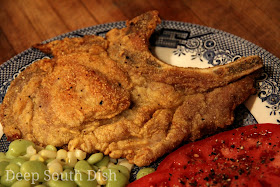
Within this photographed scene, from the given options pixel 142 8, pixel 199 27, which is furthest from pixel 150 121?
pixel 142 8

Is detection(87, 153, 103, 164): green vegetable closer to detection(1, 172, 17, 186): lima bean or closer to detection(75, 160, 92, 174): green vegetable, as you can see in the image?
detection(75, 160, 92, 174): green vegetable

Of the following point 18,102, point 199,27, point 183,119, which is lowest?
point 183,119

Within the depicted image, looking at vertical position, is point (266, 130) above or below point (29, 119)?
below

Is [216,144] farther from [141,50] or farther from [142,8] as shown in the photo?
[142,8]

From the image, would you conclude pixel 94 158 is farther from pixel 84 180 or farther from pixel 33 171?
pixel 33 171

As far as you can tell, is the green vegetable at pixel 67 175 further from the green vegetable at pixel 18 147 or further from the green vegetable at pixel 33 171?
the green vegetable at pixel 18 147

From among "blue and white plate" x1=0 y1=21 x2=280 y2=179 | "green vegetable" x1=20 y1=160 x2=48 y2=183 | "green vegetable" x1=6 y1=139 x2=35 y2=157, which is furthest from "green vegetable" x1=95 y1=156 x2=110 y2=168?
"blue and white plate" x1=0 y1=21 x2=280 y2=179
